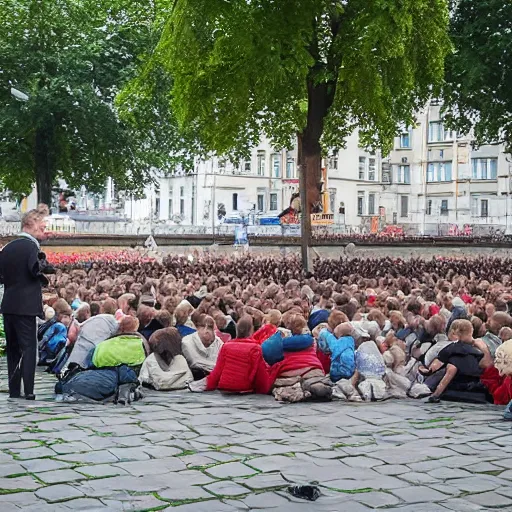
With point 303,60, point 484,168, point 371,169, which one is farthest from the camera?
point 371,169

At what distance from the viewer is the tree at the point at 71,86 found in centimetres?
4056

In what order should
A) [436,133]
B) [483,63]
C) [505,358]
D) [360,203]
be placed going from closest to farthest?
[505,358] → [483,63] → [436,133] → [360,203]

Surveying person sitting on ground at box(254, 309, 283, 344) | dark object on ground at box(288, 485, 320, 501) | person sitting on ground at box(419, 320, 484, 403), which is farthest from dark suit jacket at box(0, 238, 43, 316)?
dark object on ground at box(288, 485, 320, 501)

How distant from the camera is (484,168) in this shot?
8294 cm

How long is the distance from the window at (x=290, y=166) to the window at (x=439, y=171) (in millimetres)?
11662

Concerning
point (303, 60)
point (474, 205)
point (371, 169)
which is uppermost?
point (371, 169)

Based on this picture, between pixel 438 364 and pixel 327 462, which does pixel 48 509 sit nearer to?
pixel 327 462

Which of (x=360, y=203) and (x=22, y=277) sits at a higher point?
(x=360, y=203)

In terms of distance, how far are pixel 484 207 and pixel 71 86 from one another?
50.1 metres

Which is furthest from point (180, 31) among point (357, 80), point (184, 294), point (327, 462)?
point (327, 462)

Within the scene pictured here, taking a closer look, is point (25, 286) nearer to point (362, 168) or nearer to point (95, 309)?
point (95, 309)

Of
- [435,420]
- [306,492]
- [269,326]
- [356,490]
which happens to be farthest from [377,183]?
[306,492]

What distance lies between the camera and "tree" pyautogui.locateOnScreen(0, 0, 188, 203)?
4056 centimetres

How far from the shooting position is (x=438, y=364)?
11.6 m
